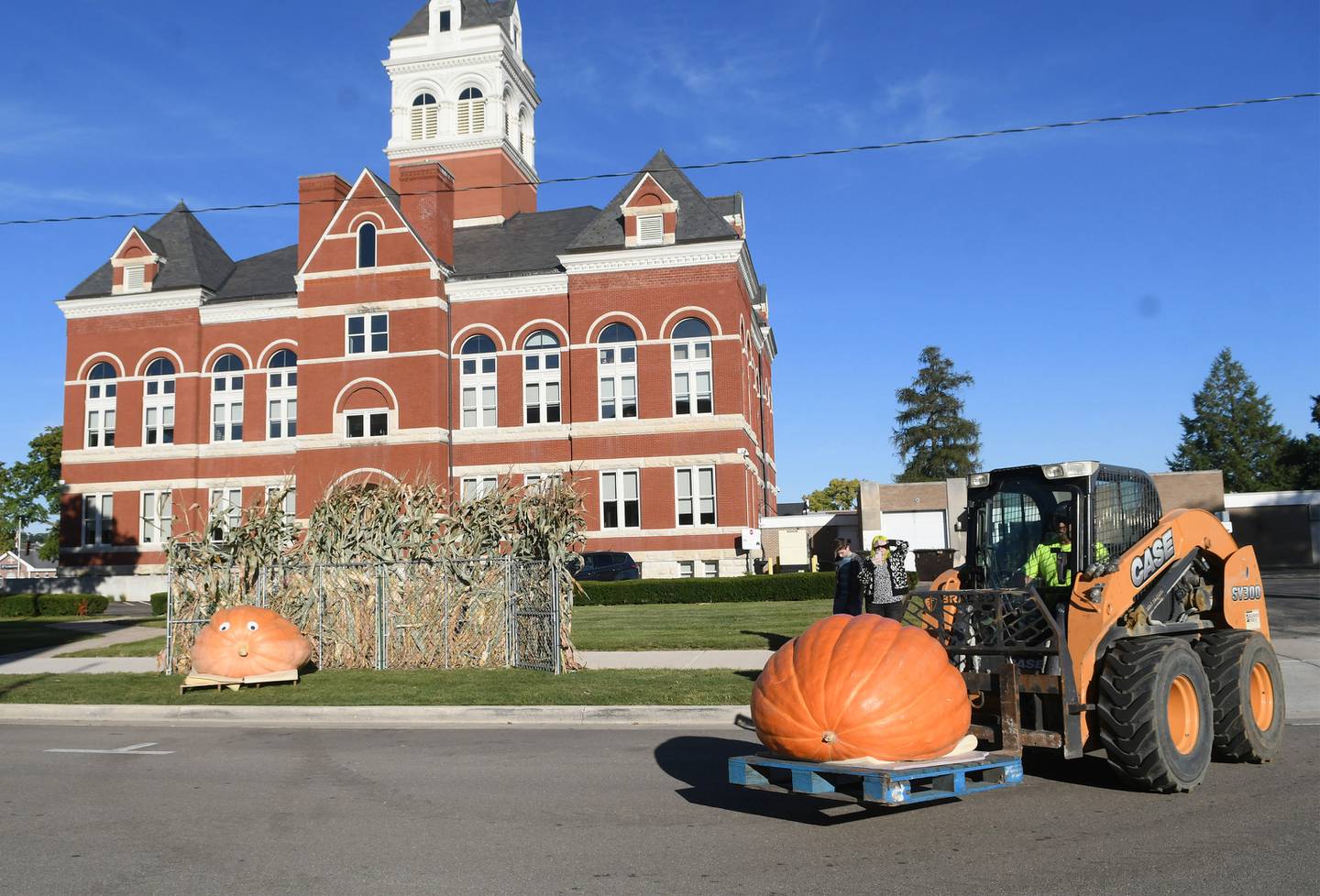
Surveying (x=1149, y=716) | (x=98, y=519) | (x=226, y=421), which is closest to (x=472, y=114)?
(x=226, y=421)

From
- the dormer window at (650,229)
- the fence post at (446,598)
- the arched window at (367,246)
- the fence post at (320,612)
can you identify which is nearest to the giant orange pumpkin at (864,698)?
the fence post at (446,598)

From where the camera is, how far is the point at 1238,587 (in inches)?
371

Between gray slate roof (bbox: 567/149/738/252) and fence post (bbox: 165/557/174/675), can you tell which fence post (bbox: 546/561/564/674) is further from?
gray slate roof (bbox: 567/149/738/252)

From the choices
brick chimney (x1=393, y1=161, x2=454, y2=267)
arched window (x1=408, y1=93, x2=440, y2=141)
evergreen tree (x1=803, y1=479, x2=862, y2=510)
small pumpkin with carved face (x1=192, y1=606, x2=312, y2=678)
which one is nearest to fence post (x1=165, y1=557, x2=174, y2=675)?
small pumpkin with carved face (x1=192, y1=606, x2=312, y2=678)

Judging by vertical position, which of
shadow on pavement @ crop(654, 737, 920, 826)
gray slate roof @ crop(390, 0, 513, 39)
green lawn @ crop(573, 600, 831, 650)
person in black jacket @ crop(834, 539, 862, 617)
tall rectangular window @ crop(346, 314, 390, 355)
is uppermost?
gray slate roof @ crop(390, 0, 513, 39)

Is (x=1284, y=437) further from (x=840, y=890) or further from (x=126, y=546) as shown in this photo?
(x=840, y=890)

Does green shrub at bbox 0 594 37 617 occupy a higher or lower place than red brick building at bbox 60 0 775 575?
lower

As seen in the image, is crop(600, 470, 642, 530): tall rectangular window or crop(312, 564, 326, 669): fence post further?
crop(600, 470, 642, 530): tall rectangular window

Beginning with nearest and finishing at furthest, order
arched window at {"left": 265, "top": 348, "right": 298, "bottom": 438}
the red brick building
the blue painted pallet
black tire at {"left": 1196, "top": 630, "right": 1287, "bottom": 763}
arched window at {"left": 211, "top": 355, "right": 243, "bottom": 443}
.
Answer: the blue painted pallet < black tire at {"left": 1196, "top": 630, "right": 1287, "bottom": 763} < the red brick building < arched window at {"left": 265, "top": 348, "right": 298, "bottom": 438} < arched window at {"left": 211, "top": 355, "right": 243, "bottom": 443}

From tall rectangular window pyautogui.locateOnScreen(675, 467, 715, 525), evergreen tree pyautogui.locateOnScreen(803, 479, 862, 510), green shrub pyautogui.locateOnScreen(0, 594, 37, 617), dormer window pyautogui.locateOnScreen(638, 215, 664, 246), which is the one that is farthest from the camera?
evergreen tree pyautogui.locateOnScreen(803, 479, 862, 510)

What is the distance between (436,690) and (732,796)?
7405mm

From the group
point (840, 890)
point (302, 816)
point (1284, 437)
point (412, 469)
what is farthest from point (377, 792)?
point (1284, 437)

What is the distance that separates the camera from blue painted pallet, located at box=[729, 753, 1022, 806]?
20.9 feet

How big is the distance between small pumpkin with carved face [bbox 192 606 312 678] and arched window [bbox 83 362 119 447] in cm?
3637
